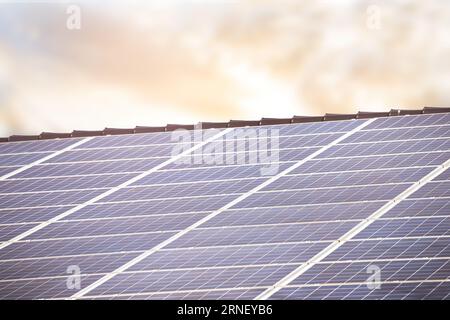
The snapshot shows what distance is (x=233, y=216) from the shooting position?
1735 inches

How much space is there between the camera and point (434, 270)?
127 feet

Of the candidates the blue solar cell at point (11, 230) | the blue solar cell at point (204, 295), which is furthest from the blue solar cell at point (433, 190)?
the blue solar cell at point (11, 230)

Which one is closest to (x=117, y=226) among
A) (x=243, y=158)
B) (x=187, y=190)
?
(x=187, y=190)

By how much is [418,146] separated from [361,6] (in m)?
7.61

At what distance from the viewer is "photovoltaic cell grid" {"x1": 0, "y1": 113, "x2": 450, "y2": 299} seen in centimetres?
3931

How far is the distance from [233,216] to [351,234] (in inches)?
178

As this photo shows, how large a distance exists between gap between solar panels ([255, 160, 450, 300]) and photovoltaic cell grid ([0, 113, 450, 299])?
0.07 metres

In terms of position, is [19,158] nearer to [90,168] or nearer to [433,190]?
[90,168]

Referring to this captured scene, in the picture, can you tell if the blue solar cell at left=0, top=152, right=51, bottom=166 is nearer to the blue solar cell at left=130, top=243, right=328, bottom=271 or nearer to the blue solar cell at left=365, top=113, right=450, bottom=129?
the blue solar cell at left=130, top=243, right=328, bottom=271

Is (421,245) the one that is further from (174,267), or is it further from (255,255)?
(174,267)

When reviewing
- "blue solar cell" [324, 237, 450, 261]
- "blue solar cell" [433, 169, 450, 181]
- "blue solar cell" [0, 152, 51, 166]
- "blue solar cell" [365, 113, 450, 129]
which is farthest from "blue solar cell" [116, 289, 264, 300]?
"blue solar cell" [365, 113, 450, 129]

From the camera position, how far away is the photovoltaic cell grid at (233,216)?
3931 cm
